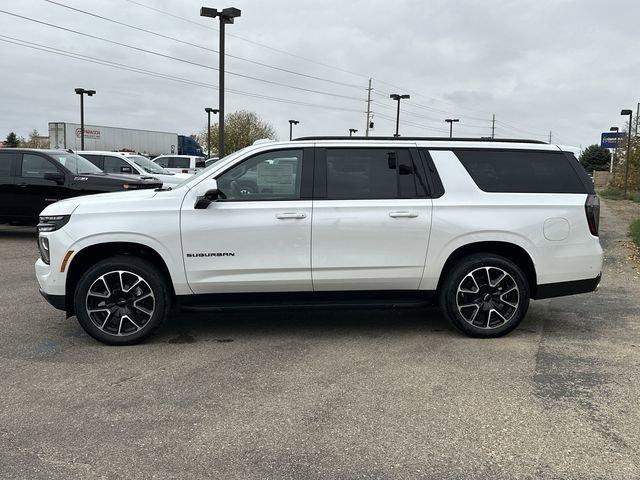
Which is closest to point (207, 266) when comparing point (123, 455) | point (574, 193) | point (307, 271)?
point (307, 271)

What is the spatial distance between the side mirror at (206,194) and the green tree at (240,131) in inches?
2256


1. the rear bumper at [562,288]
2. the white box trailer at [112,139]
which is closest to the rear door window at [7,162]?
the rear bumper at [562,288]

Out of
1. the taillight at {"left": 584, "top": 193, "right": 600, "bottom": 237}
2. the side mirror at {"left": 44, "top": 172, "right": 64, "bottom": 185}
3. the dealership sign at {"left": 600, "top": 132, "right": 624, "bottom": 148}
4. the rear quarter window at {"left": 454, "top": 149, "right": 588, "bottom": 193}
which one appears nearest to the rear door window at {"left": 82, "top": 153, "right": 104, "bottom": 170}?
the side mirror at {"left": 44, "top": 172, "right": 64, "bottom": 185}

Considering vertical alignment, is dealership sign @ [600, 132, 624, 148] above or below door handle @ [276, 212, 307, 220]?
above

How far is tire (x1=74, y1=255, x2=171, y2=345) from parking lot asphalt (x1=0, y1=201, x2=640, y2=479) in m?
0.18

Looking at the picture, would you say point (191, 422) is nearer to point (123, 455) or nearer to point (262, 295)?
point (123, 455)

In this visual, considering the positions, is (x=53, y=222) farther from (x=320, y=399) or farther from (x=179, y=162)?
(x=179, y=162)

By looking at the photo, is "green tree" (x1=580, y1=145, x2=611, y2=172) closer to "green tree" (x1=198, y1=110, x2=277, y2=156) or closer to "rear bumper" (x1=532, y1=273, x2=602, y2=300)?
"green tree" (x1=198, y1=110, x2=277, y2=156)

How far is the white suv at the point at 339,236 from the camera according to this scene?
5.06 metres

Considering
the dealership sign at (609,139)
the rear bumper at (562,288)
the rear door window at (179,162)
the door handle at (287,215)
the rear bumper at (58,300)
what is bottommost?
the rear bumper at (58,300)

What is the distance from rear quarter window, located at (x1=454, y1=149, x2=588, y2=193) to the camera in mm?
5410

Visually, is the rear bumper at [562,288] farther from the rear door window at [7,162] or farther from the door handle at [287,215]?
the rear door window at [7,162]

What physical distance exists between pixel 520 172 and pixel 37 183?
30.8ft

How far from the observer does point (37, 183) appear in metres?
11.2
